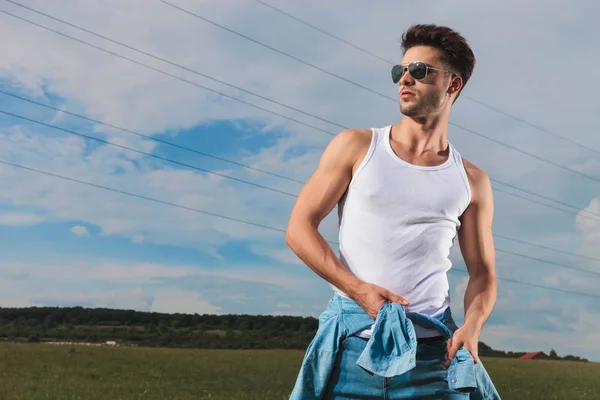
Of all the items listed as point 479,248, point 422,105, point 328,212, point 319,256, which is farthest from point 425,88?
point 319,256

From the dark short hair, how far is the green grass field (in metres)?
14.5

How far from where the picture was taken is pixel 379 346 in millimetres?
3279

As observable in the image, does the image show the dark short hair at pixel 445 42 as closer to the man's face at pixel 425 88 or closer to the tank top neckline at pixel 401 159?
the man's face at pixel 425 88

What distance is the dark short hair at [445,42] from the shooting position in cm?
374

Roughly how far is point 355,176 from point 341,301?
0.55m

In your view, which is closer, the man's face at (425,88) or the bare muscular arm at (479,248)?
the man's face at (425,88)

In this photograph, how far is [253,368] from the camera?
84.5 ft

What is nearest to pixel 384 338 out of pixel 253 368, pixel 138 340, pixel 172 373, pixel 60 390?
pixel 60 390

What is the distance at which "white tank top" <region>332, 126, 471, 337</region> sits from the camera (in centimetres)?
340

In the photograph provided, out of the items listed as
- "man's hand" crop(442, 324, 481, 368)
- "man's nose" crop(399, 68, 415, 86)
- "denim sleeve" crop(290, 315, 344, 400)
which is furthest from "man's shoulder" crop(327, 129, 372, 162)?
"man's hand" crop(442, 324, 481, 368)

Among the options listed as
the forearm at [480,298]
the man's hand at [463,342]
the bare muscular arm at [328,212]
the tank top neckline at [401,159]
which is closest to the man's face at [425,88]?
the tank top neckline at [401,159]

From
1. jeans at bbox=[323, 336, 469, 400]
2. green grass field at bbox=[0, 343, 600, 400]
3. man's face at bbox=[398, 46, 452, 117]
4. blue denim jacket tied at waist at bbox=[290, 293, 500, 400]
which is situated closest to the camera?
blue denim jacket tied at waist at bbox=[290, 293, 500, 400]

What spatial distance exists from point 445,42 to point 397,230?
0.98 meters

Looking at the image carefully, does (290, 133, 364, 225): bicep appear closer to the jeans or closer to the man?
the man
